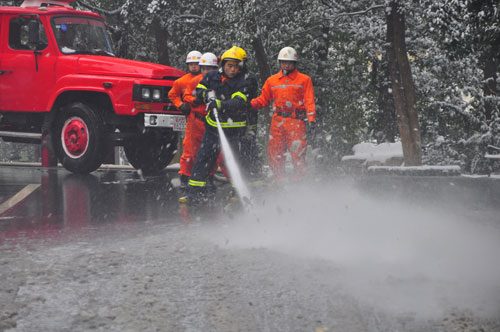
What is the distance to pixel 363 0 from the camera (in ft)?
67.2

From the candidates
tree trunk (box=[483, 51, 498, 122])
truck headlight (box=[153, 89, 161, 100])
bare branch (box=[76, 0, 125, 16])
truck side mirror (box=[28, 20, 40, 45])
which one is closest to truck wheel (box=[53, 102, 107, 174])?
truck headlight (box=[153, 89, 161, 100])

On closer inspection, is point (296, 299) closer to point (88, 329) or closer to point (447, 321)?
point (447, 321)

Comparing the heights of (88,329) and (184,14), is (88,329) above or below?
below

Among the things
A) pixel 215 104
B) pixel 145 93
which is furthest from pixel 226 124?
pixel 145 93

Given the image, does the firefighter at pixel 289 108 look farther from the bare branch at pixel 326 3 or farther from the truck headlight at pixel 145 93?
the bare branch at pixel 326 3

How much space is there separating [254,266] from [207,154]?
3.93 meters

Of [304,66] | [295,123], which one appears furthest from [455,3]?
[304,66]

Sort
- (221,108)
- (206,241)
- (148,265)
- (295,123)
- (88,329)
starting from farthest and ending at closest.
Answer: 1. (295,123)
2. (221,108)
3. (206,241)
4. (148,265)
5. (88,329)

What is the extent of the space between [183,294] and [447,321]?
1.46 meters

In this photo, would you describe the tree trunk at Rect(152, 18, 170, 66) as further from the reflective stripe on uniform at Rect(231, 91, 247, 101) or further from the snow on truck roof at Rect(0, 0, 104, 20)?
the reflective stripe on uniform at Rect(231, 91, 247, 101)

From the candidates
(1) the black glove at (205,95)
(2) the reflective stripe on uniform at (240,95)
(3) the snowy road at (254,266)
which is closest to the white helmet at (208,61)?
(1) the black glove at (205,95)

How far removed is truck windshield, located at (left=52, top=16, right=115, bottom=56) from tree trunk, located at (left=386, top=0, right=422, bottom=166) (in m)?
6.35

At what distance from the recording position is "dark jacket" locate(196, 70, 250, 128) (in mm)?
8664

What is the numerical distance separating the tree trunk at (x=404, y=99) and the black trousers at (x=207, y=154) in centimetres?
753
